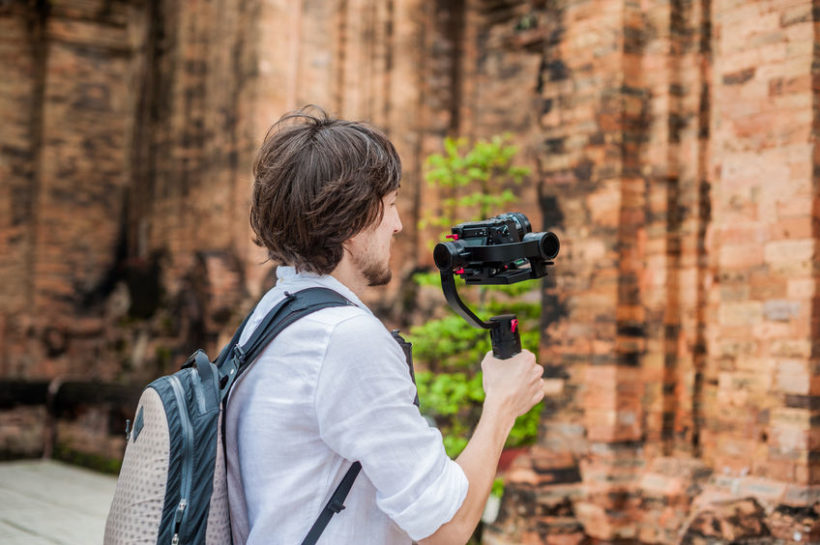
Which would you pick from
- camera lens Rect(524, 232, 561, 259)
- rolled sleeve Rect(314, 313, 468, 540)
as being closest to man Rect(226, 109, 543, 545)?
rolled sleeve Rect(314, 313, 468, 540)

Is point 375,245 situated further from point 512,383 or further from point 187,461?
point 187,461

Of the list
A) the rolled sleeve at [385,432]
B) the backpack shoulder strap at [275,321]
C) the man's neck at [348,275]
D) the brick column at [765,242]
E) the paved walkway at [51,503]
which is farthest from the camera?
the paved walkway at [51,503]

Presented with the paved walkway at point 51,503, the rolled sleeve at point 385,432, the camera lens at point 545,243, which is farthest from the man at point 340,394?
the paved walkway at point 51,503

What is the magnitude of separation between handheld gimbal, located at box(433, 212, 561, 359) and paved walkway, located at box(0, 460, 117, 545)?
16.2 feet

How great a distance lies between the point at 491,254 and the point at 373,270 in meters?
0.26

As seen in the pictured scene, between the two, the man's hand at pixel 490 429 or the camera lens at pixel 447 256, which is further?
the camera lens at pixel 447 256

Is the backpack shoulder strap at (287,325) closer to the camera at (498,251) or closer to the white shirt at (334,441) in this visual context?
the white shirt at (334,441)

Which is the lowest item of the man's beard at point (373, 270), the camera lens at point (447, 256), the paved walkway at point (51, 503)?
the paved walkway at point (51, 503)

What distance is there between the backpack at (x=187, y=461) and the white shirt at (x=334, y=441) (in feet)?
0.10

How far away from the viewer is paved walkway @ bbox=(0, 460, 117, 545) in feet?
19.9

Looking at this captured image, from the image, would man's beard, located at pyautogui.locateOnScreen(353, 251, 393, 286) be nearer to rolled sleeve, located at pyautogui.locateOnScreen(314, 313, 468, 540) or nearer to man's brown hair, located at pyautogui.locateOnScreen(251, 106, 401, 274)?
man's brown hair, located at pyautogui.locateOnScreen(251, 106, 401, 274)

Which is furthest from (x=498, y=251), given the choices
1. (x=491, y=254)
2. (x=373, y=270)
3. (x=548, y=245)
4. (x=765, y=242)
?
(x=765, y=242)

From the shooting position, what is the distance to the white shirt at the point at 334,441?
57.2 inches

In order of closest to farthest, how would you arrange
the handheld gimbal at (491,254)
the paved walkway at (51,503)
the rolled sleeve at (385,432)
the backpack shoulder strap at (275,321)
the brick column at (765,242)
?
the rolled sleeve at (385,432) < the backpack shoulder strap at (275,321) < the handheld gimbal at (491,254) < the brick column at (765,242) < the paved walkway at (51,503)
